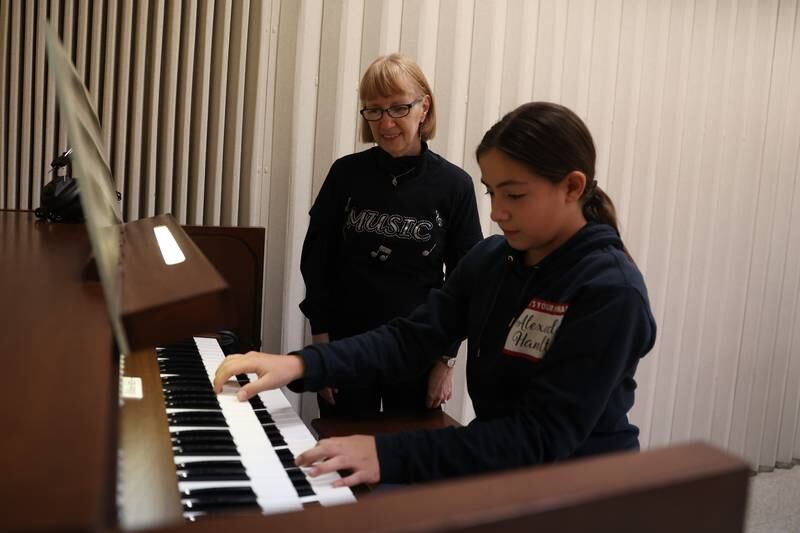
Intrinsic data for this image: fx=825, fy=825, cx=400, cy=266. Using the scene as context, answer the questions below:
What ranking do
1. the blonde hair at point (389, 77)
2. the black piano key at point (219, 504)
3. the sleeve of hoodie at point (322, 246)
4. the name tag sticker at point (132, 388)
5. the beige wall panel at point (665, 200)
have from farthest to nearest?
the beige wall panel at point (665, 200) → the sleeve of hoodie at point (322, 246) → the blonde hair at point (389, 77) → the name tag sticker at point (132, 388) → the black piano key at point (219, 504)

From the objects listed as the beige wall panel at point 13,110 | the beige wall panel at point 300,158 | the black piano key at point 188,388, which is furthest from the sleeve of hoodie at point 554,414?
the beige wall panel at point 13,110

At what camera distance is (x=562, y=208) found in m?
1.49

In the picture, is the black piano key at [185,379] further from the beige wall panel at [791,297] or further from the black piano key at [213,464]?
the beige wall panel at [791,297]

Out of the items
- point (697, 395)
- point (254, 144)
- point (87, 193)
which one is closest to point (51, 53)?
point (87, 193)

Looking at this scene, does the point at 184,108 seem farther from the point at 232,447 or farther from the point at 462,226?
the point at 232,447

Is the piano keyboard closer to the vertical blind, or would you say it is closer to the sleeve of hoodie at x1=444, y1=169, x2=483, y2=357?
the sleeve of hoodie at x1=444, y1=169, x2=483, y2=357

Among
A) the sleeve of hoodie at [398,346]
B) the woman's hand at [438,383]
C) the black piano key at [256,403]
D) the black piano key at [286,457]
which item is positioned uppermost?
the sleeve of hoodie at [398,346]

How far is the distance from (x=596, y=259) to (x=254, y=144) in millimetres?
1925

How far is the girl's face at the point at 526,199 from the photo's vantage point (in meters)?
1.45

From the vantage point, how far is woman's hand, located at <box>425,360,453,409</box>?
246 cm

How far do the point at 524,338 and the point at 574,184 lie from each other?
289mm

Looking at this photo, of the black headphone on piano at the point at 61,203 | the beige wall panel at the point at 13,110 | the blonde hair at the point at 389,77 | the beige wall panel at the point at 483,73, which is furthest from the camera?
the beige wall panel at the point at 483,73

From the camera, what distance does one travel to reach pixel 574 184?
4.83 ft

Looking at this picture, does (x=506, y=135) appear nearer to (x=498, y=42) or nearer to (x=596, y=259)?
(x=596, y=259)
